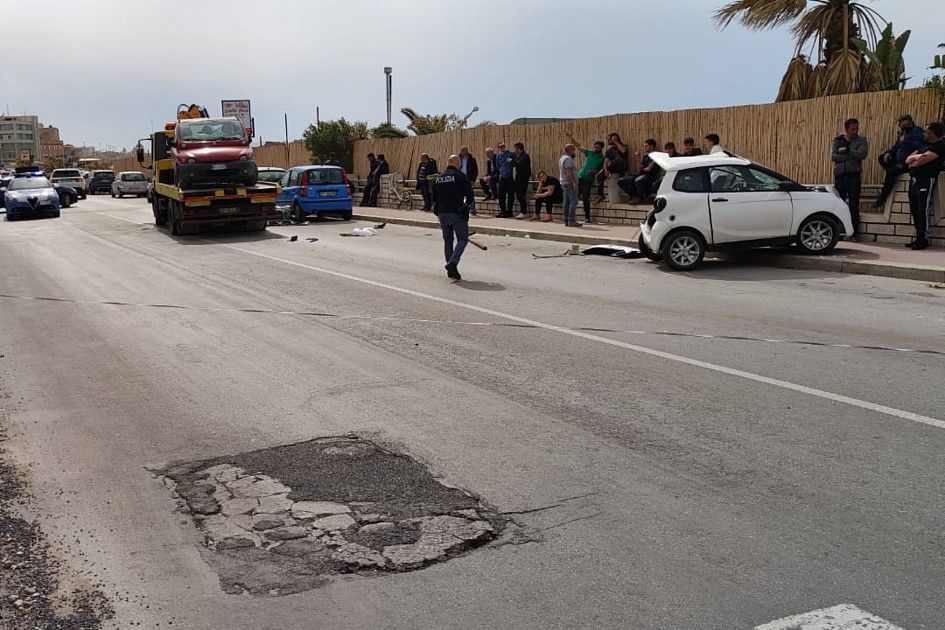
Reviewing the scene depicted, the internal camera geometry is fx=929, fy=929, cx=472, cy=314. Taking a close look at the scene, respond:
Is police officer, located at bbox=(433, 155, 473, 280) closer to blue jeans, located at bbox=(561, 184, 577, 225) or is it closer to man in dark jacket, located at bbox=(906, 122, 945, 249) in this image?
man in dark jacket, located at bbox=(906, 122, 945, 249)

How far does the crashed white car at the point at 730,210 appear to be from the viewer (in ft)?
45.5

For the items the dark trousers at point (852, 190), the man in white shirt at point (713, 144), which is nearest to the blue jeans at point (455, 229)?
the man in white shirt at point (713, 144)

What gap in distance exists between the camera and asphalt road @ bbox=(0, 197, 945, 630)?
384 cm

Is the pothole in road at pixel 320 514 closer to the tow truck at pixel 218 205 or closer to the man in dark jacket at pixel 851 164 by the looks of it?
the man in dark jacket at pixel 851 164

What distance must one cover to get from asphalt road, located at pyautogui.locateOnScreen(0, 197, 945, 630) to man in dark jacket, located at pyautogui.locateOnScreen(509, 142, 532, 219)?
419 inches

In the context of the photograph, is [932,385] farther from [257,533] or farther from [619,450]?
[257,533]

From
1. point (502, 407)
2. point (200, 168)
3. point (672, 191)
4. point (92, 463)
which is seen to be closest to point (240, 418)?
point (92, 463)

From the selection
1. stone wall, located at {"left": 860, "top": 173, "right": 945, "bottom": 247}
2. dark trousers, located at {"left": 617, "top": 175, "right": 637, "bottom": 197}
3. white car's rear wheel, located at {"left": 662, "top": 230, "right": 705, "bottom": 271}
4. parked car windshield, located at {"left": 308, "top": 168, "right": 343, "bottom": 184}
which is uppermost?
parked car windshield, located at {"left": 308, "top": 168, "right": 343, "bottom": 184}

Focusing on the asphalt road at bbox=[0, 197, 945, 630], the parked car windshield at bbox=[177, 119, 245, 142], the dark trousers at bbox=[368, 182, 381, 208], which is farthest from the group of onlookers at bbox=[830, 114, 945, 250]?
the dark trousers at bbox=[368, 182, 381, 208]

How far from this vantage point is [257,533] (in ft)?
15.0

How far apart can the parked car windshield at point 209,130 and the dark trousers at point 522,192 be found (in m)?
7.02

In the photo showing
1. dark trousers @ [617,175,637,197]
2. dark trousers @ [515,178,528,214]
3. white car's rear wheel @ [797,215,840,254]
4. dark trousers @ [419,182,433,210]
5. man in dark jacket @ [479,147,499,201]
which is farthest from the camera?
dark trousers @ [419,182,433,210]

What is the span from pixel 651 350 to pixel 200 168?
16.0 meters

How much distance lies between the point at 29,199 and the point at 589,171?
2147 cm
